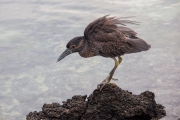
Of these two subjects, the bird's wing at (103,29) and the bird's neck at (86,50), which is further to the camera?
the bird's neck at (86,50)

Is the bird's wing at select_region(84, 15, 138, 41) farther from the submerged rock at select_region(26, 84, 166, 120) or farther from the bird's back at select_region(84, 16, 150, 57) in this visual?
the submerged rock at select_region(26, 84, 166, 120)

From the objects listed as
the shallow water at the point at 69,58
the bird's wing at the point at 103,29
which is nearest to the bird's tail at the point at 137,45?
the bird's wing at the point at 103,29

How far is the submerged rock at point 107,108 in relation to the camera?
4676 mm

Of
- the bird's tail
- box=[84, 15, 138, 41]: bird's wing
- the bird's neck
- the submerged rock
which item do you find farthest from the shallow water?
box=[84, 15, 138, 41]: bird's wing

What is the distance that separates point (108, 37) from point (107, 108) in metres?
0.90

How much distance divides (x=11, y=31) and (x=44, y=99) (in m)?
2.85

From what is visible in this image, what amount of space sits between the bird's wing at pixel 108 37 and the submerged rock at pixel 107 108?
489mm

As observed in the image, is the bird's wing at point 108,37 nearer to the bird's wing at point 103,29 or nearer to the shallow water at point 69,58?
the bird's wing at point 103,29

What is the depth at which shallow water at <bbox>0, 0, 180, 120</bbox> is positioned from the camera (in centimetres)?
644

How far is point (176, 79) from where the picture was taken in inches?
263

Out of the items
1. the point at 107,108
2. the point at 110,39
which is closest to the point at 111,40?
the point at 110,39

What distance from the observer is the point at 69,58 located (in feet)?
25.0

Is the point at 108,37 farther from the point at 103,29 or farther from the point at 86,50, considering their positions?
the point at 86,50

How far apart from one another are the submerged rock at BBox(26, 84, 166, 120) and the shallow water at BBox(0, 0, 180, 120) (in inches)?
44.5
